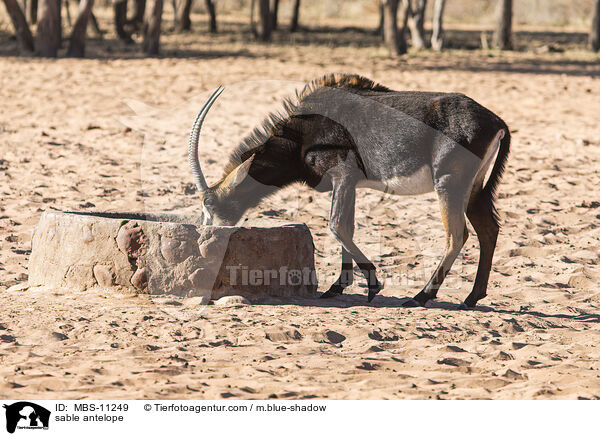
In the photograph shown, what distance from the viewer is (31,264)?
5.84m

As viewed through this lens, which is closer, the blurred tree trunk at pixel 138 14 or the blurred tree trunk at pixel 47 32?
the blurred tree trunk at pixel 47 32

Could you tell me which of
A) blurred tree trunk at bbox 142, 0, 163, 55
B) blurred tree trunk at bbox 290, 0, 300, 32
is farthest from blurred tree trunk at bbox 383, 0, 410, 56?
blurred tree trunk at bbox 290, 0, 300, 32

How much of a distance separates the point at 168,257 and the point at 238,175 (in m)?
0.80

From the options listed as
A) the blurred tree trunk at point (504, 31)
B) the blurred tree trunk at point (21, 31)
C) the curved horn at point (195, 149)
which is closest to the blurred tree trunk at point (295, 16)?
the blurred tree trunk at point (504, 31)

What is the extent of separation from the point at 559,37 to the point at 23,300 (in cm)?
2828

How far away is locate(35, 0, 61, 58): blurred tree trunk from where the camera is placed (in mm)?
17125

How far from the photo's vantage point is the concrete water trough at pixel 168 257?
541cm

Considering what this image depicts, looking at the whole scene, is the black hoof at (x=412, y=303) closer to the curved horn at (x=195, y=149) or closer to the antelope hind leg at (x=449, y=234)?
the antelope hind leg at (x=449, y=234)

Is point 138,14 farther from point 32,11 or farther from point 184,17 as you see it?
point 32,11
